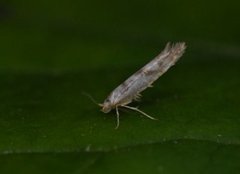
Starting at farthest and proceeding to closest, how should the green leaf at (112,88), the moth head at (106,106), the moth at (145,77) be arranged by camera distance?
the moth at (145,77) < the moth head at (106,106) < the green leaf at (112,88)

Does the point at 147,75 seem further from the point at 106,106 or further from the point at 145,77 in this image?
the point at 106,106

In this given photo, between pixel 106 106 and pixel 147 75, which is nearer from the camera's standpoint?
pixel 106 106

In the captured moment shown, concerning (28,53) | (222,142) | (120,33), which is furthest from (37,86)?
(222,142)

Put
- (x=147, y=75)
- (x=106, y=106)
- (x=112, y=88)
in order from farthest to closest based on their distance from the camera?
(x=112, y=88) → (x=147, y=75) → (x=106, y=106)

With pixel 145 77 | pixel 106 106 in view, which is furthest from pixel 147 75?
pixel 106 106

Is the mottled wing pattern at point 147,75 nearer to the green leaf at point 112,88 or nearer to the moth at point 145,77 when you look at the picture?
the moth at point 145,77

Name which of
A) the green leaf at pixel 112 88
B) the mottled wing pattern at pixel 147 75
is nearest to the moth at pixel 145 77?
the mottled wing pattern at pixel 147 75

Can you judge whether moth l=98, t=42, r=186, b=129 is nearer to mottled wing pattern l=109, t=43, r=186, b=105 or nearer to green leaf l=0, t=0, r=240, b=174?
mottled wing pattern l=109, t=43, r=186, b=105
